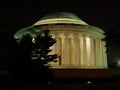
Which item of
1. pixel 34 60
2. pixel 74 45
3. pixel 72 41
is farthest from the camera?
pixel 74 45

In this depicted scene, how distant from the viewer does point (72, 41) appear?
53.2m

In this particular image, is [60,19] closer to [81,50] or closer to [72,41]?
[72,41]

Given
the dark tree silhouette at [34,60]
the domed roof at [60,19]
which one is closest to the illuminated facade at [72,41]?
the domed roof at [60,19]

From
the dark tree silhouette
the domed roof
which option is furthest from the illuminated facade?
the dark tree silhouette

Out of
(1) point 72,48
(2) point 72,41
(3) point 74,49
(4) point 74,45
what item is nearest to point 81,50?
(3) point 74,49

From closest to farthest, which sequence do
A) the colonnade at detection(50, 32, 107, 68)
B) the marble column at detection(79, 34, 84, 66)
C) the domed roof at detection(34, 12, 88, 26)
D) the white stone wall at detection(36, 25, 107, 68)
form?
the white stone wall at detection(36, 25, 107, 68)
the colonnade at detection(50, 32, 107, 68)
the marble column at detection(79, 34, 84, 66)
the domed roof at detection(34, 12, 88, 26)

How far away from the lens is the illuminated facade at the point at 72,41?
52.1m

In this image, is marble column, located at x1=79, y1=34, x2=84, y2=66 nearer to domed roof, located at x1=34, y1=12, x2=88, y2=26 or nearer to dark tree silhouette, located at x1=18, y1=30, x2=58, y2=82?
domed roof, located at x1=34, y1=12, x2=88, y2=26

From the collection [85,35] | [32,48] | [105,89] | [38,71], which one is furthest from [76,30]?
[105,89]

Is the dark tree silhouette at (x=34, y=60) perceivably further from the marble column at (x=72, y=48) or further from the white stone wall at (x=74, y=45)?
the marble column at (x=72, y=48)

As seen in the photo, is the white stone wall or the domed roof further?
the domed roof

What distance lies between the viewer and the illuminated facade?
52094 mm

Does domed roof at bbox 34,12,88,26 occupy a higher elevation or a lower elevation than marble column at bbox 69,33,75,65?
higher

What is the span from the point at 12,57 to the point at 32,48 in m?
3.69
